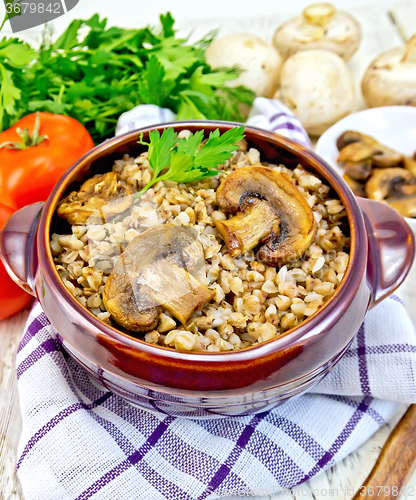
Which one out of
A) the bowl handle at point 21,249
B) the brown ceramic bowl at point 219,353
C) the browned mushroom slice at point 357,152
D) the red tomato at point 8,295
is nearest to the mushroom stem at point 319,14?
the browned mushroom slice at point 357,152

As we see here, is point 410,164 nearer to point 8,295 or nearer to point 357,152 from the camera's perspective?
point 357,152

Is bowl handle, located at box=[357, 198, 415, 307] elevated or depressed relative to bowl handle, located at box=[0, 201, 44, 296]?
depressed

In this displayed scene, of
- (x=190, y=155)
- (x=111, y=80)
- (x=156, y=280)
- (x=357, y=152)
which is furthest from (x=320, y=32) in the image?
(x=156, y=280)

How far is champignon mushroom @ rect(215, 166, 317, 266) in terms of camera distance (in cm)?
146

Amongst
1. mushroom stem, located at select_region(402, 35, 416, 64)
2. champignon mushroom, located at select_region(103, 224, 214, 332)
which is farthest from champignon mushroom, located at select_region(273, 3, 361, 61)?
champignon mushroom, located at select_region(103, 224, 214, 332)

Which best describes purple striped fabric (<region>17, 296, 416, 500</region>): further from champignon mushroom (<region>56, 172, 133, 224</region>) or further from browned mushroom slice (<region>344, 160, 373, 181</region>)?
browned mushroom slice (<region>344, 160, 373, 181</region>)

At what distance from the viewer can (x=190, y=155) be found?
1.55 metres

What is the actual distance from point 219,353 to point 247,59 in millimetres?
2085

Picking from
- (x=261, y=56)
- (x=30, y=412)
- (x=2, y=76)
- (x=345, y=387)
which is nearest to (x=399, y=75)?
(x=261, y=56)

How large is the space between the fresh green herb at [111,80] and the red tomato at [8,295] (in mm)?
610

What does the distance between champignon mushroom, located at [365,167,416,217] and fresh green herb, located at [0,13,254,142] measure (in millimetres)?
807

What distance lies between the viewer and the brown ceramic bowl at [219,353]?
1.23 meters

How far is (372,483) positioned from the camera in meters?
1.62

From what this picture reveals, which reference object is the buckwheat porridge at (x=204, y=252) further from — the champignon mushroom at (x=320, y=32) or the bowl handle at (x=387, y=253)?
the champignon mushroom at (x=320, y=32)
